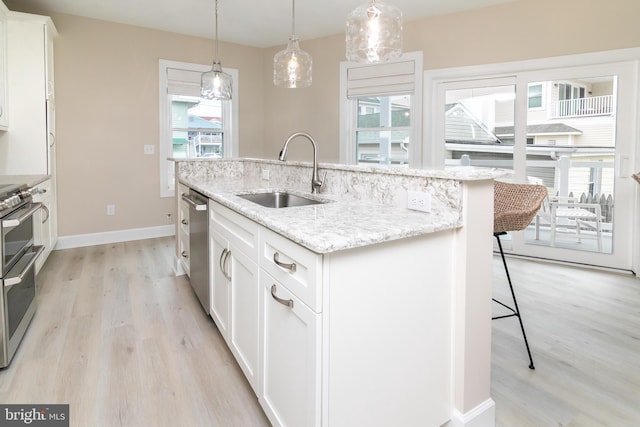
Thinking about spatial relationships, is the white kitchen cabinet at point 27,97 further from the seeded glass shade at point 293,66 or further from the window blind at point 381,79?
the window blind at point 381,79

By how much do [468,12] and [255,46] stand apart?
2905 millimetres

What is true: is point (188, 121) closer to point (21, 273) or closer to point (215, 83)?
point (215, 83)

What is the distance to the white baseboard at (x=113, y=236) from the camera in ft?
14.7

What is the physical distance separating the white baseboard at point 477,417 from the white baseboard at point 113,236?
4.38m

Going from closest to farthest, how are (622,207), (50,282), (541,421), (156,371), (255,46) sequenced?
(541,421), (156,371), (50,282), (622,207), (255,46)

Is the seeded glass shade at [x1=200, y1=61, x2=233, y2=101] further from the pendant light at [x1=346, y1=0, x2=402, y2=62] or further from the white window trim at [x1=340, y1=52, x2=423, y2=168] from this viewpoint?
the white window trim at [x1=340, y1=52, x2=423, y2=168]

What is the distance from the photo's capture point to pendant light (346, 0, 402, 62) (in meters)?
2.21

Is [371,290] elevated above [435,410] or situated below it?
above

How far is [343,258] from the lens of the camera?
1.20 m

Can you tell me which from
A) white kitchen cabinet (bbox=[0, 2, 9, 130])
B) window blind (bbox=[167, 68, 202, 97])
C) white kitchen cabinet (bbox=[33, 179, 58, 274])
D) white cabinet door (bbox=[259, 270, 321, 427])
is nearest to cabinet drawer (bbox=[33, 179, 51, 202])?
white kitchen cabinet (bbox=[33, 179, 58, 274])

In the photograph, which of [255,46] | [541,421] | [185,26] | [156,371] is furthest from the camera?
[255,46]

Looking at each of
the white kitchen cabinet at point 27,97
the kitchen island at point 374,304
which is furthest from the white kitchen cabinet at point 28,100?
the kitchen island at point 374,304

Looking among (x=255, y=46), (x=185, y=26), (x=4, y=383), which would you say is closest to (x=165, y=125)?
(x=185, y=26)

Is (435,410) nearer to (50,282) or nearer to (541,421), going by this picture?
(541,421)
